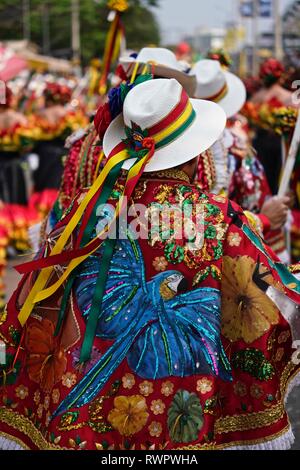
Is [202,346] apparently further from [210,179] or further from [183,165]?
[210,179]

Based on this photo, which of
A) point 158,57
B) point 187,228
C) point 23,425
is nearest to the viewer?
point 187,228

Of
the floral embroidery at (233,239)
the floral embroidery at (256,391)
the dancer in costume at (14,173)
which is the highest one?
the floral embroidery at (233,239)

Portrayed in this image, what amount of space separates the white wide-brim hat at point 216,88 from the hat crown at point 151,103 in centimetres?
212

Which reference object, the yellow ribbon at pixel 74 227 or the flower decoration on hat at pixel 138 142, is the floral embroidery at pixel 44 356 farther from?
the flower decoration on hat at pixel 138 142

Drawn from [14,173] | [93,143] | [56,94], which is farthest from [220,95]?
[14,173]

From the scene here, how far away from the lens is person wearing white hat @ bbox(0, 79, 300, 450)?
2.51 m

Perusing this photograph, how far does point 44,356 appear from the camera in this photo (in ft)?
A: 8.89

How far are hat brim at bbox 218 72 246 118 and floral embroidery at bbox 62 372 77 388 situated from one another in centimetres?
275

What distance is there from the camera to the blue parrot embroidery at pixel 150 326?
2523 millimetres

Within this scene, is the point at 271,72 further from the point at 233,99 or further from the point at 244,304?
the point at 244,304

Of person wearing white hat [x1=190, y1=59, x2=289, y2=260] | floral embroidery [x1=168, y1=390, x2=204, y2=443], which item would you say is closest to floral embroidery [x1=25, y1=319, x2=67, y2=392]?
floral embroidery [x1=168, y1=390, x2=204, y2=443]

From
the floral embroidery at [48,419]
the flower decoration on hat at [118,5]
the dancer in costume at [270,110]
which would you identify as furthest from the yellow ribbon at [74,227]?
the dancer in costume at [270,110]

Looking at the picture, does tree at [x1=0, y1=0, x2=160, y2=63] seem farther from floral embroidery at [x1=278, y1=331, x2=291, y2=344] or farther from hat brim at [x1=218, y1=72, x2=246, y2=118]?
floral embroidery at [x1=278, y1=331, x2=291, y2=344]

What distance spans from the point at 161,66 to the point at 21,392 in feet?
6.32
